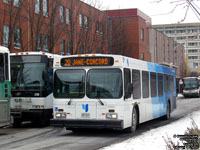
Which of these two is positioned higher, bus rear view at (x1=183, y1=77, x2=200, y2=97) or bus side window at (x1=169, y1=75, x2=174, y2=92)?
bus side window at (x1=169, y1=75, x2=174, y2=92)

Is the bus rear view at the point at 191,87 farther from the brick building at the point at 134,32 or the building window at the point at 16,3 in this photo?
the building window at the point at 16,3

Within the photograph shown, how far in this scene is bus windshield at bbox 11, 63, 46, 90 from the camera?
17.3 metres

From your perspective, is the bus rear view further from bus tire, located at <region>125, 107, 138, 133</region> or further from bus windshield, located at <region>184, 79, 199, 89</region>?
bus tire, located at <region>125, 107, 138, 133</region>

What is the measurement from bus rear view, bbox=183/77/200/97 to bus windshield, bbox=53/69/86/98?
44816 mm

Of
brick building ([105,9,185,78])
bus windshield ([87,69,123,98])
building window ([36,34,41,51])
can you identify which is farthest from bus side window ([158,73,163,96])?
brick building ([105,9,185,78])

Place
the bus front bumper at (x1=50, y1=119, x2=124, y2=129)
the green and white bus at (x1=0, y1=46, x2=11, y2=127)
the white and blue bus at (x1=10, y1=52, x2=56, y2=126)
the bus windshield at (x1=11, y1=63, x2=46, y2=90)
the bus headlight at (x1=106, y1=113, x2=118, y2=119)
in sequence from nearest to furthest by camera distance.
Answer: the bus front bumper at (x1=50, y1=119, x2=124, y2=129) → the bus headlight at (x1=106, y1=113, x2=118, y2=119) → the green and white bus at (x1=0, y1=46, x2=11, y2=127) → the white and blue bus at (x1=10, y1=52, x2=56, y2=126) → the bus windshield at (x1=11, y1=63, x2=46, y2=90)

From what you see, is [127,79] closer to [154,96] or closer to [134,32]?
[154,96]

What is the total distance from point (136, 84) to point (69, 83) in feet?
8.93

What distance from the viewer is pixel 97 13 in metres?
34.8

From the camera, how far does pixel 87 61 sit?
1412 centimetres

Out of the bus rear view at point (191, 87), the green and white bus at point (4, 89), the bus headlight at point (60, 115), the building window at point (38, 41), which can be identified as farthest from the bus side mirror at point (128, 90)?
the bus rear view at point (191, 87)

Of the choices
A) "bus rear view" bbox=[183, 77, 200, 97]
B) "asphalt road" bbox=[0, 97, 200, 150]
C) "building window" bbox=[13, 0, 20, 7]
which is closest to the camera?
"asphalt road" bbox=[0, 97, 200, 150]

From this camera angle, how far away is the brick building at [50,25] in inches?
1004

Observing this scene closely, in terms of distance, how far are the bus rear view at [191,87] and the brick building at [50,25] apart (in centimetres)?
2241
